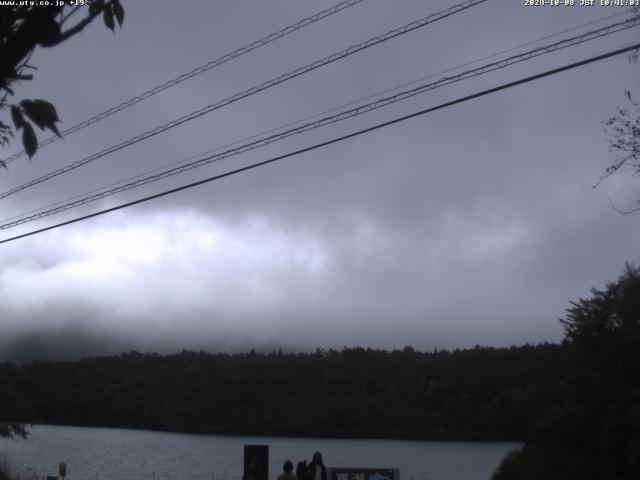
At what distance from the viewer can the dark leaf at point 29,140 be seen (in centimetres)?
311

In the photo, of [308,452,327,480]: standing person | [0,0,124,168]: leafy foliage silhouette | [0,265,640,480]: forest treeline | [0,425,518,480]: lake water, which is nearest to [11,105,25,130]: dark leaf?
[0,0,124,168]: leafy foliage silhouette

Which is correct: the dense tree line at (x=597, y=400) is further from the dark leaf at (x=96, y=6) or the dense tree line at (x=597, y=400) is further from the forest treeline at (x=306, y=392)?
the dark leaf at (x=96, y=6)

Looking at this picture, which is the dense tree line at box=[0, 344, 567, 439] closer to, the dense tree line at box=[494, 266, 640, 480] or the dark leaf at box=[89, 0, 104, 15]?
the dense tree line at box=[494, 266, 640, 480]

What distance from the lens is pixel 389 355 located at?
4385 inches

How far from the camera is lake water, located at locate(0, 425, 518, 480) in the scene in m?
50.4

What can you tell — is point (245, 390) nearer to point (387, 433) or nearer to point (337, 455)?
point (387, 433)

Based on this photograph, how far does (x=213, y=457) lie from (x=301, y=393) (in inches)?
1527

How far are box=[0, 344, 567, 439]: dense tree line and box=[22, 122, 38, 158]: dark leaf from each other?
7220cm

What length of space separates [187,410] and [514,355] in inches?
2020

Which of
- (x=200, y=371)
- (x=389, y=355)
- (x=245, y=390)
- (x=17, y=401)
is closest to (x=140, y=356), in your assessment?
(x=200, y=371)

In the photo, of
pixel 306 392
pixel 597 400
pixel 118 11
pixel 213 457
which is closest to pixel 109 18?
pixel 118 11

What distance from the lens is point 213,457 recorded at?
215 ft

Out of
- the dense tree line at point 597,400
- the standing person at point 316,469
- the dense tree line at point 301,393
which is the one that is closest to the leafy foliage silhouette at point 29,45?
the standing person at point 316,469

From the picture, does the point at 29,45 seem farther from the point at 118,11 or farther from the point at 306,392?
the point at 306,392
